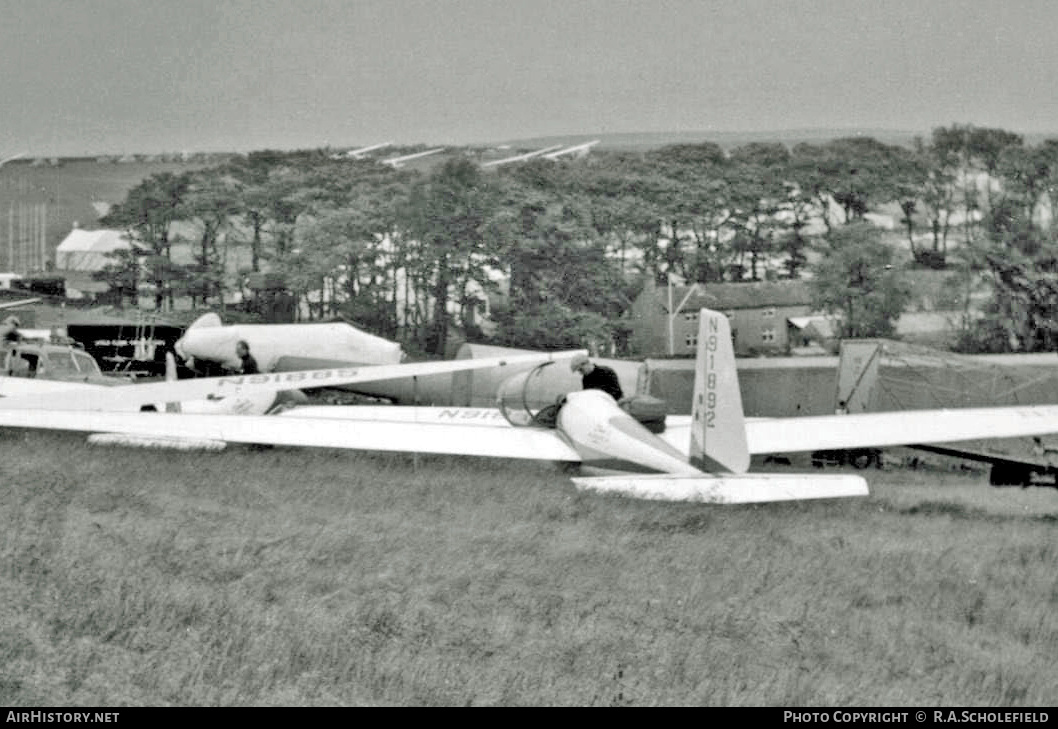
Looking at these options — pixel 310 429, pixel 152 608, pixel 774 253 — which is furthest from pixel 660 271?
pixel 152 608

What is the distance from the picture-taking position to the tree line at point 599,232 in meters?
38.9

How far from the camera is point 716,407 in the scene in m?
15.6

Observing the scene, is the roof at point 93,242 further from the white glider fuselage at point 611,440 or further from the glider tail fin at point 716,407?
the glider tail fin at point 716,407

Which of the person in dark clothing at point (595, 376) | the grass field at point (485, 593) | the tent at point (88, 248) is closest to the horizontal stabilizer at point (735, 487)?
the grass field at point (485, 593)

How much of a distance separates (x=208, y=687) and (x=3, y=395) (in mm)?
15157

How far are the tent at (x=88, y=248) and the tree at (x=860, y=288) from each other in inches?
765

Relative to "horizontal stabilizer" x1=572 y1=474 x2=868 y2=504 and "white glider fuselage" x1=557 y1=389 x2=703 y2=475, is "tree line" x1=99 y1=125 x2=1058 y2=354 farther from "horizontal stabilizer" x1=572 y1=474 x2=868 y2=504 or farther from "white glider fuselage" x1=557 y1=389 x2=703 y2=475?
"horizontal stabilizer" x1=572 y1=474 x2=868 y2=504

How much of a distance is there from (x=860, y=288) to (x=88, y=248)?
2284 cm

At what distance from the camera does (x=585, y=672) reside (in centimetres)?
982

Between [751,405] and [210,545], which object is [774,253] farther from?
[210,545]

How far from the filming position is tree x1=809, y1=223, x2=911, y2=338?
40312mm

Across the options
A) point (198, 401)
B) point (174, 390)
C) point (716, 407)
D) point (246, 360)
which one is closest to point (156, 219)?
point (246, 360)

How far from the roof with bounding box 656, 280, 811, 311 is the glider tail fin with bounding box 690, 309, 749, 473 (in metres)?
23.7

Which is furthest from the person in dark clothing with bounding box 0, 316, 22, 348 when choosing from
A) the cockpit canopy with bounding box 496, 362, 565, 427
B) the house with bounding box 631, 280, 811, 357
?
the house with bounding box 631, 280, 811, 357
